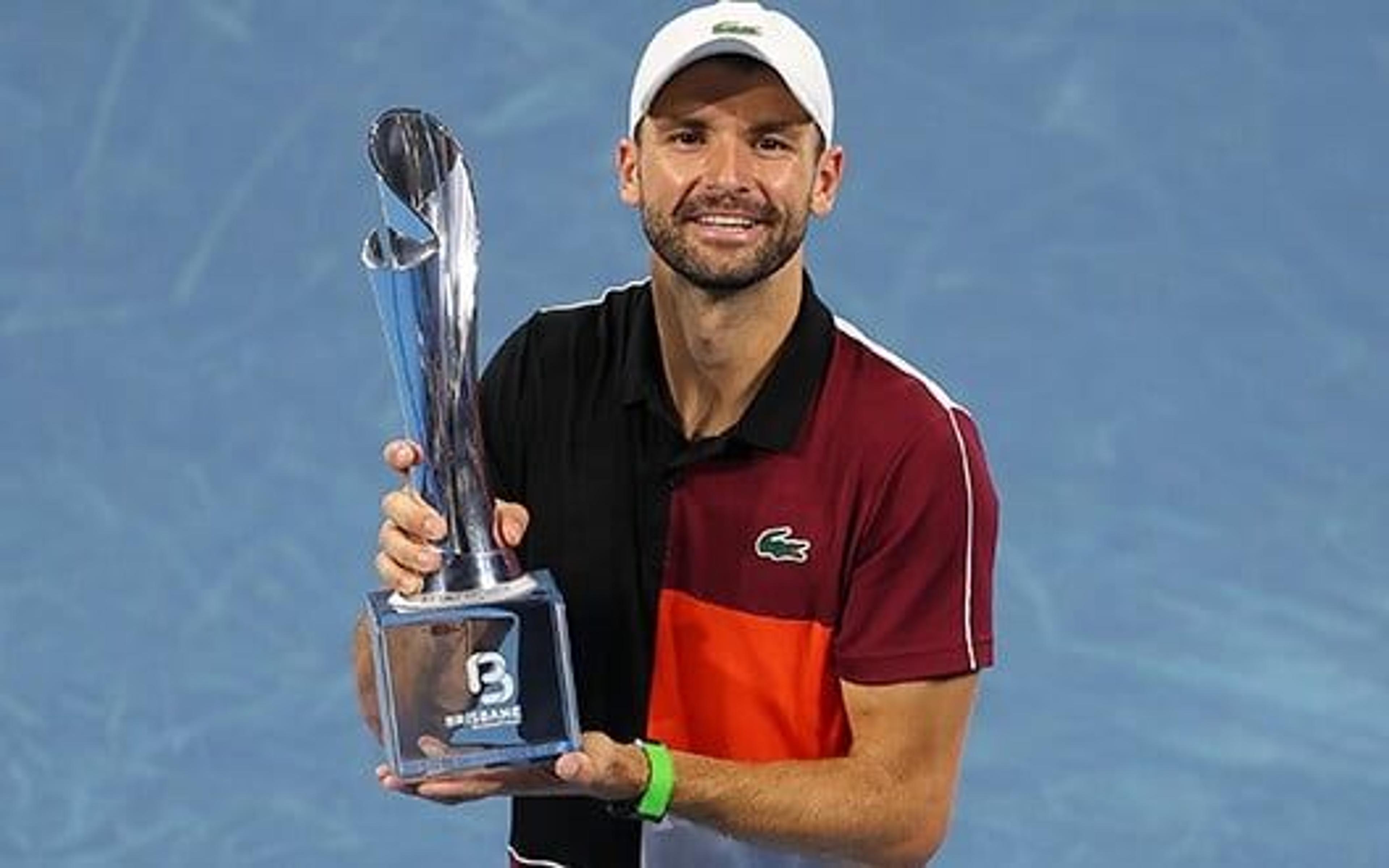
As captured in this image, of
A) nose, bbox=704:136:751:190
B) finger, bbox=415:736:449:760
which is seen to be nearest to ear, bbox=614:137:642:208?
nose, bbox=704:136:751:190

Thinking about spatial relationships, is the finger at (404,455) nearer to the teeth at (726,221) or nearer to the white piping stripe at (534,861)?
the teeth at (726,221)

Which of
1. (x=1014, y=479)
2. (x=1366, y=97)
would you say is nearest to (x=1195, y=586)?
(x=1014, y=479)

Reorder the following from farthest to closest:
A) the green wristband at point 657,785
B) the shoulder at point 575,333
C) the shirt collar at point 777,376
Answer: the shoulder at point 575,333, the shirt collar at point 777,376, the green wristband at point 657,785

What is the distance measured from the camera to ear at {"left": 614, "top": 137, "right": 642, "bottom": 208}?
3.10 m

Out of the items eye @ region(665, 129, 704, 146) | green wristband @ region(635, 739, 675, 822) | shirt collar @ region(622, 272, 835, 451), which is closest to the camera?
green wristband @ region(635, 739, 675, 822)

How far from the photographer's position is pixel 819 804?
3.06 metres

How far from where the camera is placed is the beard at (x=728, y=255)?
3.00 m

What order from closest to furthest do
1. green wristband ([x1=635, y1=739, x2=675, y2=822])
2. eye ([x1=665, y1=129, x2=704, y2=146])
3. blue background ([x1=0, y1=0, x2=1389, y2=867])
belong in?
green wristband ([x1=635, y1=739, x2=675, y2=822])
eye ([x1=665, y1=129, x2=704, y2=146])
blue background ([x1=0, y1=0, x2=1389, y2=867])

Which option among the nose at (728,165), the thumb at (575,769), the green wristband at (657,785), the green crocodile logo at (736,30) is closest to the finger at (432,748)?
the thumb at (575,769)

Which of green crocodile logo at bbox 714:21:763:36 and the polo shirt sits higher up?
green crocodile logo at bbox 714:21:763:36

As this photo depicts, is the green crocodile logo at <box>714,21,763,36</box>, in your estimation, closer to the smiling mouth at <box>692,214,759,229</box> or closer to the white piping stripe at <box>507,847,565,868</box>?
the smiling mouth at <box>692,214,759,229</box>

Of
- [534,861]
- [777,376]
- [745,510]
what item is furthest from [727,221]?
[534,861]

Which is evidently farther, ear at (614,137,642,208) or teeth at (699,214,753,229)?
ear at (614,137,642,208)

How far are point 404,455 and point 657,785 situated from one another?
1.28 feet
